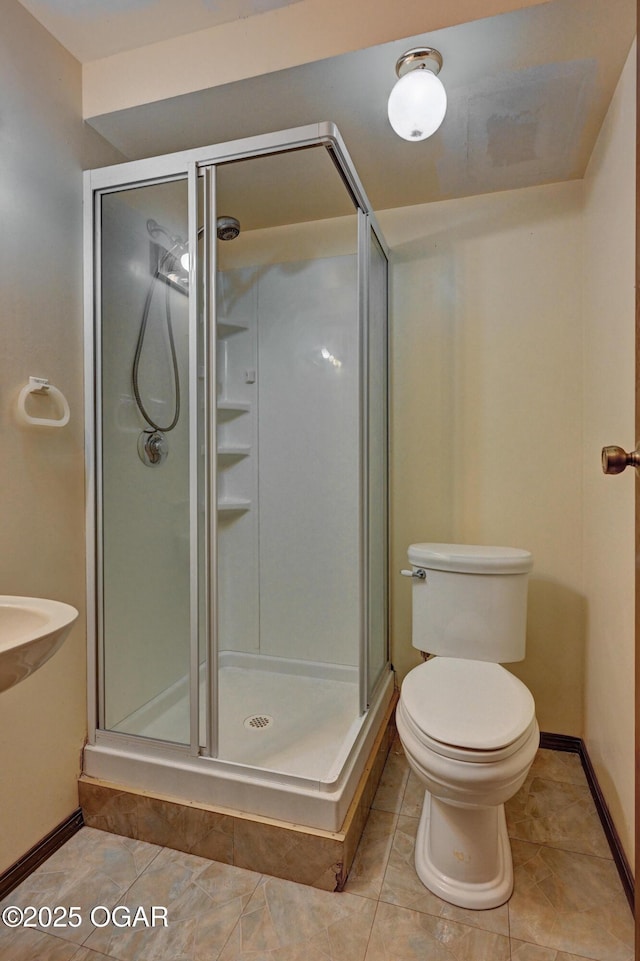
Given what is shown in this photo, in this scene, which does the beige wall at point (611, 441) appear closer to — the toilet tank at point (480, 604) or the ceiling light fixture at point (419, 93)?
the toilet tank at point (480, 604)

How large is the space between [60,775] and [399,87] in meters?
2.28

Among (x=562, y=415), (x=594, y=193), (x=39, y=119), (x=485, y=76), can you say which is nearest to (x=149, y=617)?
(x=39, y=119)

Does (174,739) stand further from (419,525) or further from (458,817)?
(419,525)

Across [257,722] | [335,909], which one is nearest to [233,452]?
[257,722]

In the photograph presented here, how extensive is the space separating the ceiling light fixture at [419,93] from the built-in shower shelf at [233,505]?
1651mm

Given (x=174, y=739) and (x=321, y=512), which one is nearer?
(x=174, y=739)

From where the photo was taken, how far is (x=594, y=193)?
6.05 feet

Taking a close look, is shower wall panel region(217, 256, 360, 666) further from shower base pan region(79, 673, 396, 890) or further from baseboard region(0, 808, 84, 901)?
baseboard region(0, 808, 84, 901)

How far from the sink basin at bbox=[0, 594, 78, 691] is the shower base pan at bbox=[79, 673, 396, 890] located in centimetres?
71

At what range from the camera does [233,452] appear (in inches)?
97.7

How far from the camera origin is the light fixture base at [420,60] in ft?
4.63

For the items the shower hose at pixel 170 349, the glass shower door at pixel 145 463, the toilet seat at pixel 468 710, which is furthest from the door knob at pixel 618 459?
the shower hose at pixel 170 349

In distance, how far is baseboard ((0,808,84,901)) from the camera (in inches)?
54.3

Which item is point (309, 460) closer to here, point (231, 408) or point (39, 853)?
point (231, 408)
